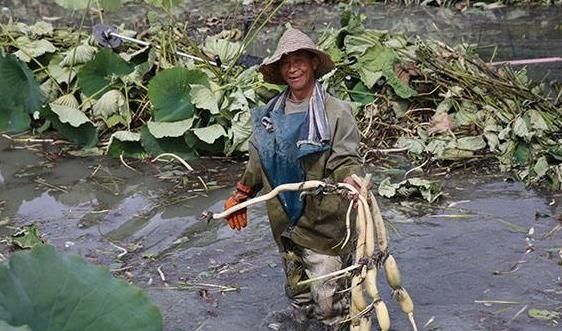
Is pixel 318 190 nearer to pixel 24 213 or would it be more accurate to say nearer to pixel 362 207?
pixel 362 207

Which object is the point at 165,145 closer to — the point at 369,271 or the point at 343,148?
Result: the point at 343,148

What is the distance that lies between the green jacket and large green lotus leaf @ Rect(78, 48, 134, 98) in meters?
3.50

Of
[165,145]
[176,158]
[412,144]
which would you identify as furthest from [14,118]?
[412,144]

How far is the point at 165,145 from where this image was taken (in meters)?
6.39

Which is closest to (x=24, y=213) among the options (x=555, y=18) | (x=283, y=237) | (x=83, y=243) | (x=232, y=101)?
(x=83, y=243)

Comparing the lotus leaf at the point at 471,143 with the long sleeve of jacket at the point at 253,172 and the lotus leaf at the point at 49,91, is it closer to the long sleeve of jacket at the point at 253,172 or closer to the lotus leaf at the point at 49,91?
the long sleeve of jacket at the point at 253,172

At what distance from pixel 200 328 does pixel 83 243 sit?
4.27ft

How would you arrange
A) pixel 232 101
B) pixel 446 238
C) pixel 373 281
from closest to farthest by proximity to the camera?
pixel 373 281, pixel 446 238, pixel 232 101

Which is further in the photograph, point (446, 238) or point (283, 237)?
point (446, 238)

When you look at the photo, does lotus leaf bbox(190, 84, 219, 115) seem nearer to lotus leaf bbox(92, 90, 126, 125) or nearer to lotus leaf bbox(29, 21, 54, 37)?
lotus leaf bbox(92, 90, 126, 125)

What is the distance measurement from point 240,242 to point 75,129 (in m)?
2.28

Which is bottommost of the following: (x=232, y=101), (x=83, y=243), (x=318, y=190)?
(x=83, y=243)

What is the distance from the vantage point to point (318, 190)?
3.01 metres

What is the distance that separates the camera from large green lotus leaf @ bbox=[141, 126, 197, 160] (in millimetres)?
6355
